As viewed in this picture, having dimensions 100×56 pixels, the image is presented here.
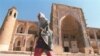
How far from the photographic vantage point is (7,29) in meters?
19.2

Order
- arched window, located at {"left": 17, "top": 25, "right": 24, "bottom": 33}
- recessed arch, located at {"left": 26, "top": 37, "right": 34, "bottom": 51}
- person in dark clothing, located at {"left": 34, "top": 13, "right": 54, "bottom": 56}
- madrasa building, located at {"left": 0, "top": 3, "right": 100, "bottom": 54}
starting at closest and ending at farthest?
person in dark clothing, located at {"left": 34, "top": 13, "right": 54, "bottom": 56} → madrasa building, located at {"left": 0, "top": 3, "right": 100, "bottom": 54} → recessed arch, located at {"left": 26, "top": 37, "right": 34, "bottom": 51} → arched window, located at {"left": 17, "top": 25, "right": 24, "bottom": 33}

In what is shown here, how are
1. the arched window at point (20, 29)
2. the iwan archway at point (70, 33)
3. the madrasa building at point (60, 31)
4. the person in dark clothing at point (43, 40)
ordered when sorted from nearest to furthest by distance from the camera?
the person in dark clothing at point (43, 40), the madrasa building at point (60, 31), the iwan archway at point (70, 33), the arched window at point (20, 29)

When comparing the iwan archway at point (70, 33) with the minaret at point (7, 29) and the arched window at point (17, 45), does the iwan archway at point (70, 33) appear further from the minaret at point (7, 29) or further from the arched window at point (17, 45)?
the minaret at point (7, 29)

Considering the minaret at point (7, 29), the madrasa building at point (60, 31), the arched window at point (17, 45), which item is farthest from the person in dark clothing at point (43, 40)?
the arched window at point (17, 45)

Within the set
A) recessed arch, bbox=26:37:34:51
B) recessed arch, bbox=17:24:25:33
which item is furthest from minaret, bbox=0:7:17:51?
recessed arch, bbox=26:37:34:51

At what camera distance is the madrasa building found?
19234mm

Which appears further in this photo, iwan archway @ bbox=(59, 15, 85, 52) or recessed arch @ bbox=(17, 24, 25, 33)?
recessed arch @ bbox=(17, 24, 25, 33)

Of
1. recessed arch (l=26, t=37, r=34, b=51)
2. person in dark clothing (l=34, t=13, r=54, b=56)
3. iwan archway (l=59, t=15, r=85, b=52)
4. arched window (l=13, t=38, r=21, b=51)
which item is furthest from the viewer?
iwan archway (l=59, t=15, r=85, b=52)

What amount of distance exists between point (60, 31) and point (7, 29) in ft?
21.5

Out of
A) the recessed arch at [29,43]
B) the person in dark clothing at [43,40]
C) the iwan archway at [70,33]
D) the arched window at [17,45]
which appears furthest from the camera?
the iwan archway at [70,33]

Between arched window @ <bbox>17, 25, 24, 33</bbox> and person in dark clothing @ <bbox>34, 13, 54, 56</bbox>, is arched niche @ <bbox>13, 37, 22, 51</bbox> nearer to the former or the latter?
arched window @ <bbox>17, 25, 24, 33</bbox>

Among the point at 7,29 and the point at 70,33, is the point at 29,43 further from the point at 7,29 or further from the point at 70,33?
the point at 70,33

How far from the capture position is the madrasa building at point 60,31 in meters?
19.2

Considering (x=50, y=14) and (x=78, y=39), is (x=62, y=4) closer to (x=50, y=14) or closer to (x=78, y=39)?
(x=50, y=14)
